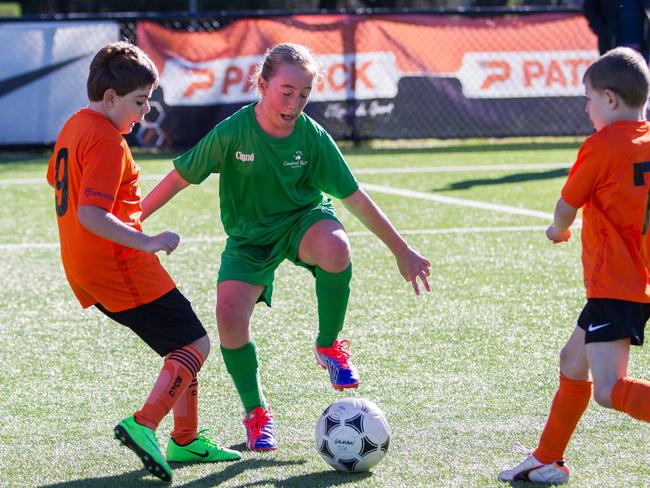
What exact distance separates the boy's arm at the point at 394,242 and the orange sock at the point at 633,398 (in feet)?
3.21

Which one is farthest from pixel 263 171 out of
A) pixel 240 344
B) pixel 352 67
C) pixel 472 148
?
pixel 472 148

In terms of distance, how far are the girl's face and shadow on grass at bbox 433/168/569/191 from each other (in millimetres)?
6458

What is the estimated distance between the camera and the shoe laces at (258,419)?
4.07 meters

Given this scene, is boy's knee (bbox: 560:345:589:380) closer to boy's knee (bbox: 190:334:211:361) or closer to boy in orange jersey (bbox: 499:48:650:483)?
boy in orange jersey (bbox: 499:48:650:483)

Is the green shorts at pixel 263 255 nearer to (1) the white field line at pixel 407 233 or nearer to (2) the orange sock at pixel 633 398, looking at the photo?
(2) the orange sock at pixel 633 398

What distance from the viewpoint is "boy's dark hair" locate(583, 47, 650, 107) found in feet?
11.3

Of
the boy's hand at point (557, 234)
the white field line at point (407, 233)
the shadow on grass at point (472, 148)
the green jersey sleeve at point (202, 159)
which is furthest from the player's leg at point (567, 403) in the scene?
the shadow on grass at point (472, 148)

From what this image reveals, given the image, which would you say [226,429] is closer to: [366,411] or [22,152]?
[366,411]

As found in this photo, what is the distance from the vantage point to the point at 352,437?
3.71 metres

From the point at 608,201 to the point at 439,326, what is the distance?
2.42 metres

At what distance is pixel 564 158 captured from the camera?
12773 millimetres

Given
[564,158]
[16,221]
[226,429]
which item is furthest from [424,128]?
[226,429]

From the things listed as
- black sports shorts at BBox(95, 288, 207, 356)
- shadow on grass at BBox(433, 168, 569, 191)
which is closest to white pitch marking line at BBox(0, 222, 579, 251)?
shadow on grass at BBox(433, 168, 569, 191)

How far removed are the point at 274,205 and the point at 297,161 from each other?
0.67 feet
